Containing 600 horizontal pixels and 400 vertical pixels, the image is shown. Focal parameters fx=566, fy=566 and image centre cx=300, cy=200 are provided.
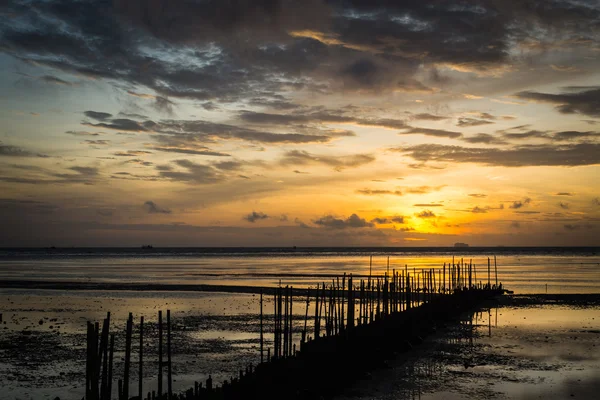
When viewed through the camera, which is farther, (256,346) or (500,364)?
(256,346)

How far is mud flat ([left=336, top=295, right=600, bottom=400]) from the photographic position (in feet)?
49.6

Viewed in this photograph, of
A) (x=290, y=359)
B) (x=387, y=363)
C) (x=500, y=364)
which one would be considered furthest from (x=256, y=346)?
(x=500, y=364)

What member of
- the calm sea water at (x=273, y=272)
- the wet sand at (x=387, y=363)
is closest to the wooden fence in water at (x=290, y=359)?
the wet sand at (x=387, y=363)

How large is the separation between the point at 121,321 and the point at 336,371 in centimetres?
1400

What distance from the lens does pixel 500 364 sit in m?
18.3

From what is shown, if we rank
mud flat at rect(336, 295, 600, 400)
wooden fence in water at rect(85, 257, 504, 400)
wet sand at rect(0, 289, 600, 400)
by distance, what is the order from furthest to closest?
wet sand at rect(0, 289, 600, 400)
mud flat at rect(336, 295, 600, 400)
wooden fence in water at rect(85, 257, 504, 400)

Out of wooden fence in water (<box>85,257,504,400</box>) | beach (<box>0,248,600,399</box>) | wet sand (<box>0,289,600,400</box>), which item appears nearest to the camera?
wooden fence in water (<box>85,257,504,400</box>)

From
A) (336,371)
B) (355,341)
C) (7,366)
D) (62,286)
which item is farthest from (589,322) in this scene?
(62,286)

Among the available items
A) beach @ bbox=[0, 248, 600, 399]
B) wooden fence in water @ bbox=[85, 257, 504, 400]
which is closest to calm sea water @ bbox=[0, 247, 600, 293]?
beach @ bbox=[0, 248, 600, 399]

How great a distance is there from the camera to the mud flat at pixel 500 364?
49.6 feet

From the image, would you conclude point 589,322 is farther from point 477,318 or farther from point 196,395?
point 196,395

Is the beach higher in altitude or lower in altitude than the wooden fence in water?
lower

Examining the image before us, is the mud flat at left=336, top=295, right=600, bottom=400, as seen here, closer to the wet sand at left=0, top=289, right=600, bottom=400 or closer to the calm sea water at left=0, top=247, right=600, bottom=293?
the wet sand at left=0, top=289, right=600, bottom=400

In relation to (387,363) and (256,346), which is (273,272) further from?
(387,363)
